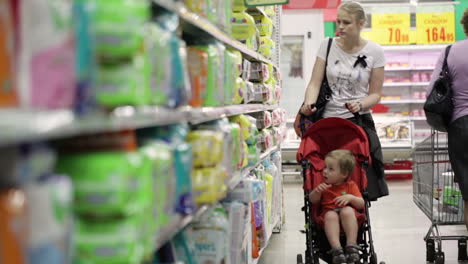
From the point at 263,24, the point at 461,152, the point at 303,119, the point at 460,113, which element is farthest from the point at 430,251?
the point at 263,24

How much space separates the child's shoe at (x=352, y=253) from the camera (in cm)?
392

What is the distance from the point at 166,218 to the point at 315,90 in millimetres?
2685

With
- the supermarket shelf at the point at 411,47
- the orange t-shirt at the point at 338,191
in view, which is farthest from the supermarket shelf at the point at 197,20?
the supermarket shelf at the point at 411,47

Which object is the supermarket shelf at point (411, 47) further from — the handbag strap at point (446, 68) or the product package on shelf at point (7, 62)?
the product package on shelf at point (7, 62)

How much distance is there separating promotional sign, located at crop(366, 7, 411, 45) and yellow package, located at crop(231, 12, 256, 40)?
389 inches

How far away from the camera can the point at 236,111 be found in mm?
3445

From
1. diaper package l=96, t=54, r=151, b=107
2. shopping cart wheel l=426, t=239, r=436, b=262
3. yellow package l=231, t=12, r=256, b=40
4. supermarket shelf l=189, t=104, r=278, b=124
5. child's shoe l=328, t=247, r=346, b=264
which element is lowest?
shopping cart wheel l=426, t=239, r=436, b=262

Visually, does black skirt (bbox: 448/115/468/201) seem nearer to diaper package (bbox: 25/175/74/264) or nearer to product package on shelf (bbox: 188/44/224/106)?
product package on shelf (bbox: 188/44/224/106)

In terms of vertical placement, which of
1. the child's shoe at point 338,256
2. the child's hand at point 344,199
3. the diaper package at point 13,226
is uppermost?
the diaper package at point 13,226

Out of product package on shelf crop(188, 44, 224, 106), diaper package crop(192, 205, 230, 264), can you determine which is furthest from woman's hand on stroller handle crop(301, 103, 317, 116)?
diaper package crop(192, 205, 230, 264)

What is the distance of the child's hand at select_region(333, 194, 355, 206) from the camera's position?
13.4 ft

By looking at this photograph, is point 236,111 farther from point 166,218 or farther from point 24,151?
point 24,151

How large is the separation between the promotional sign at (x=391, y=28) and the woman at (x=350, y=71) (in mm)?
9507

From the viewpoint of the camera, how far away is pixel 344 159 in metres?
4.05
